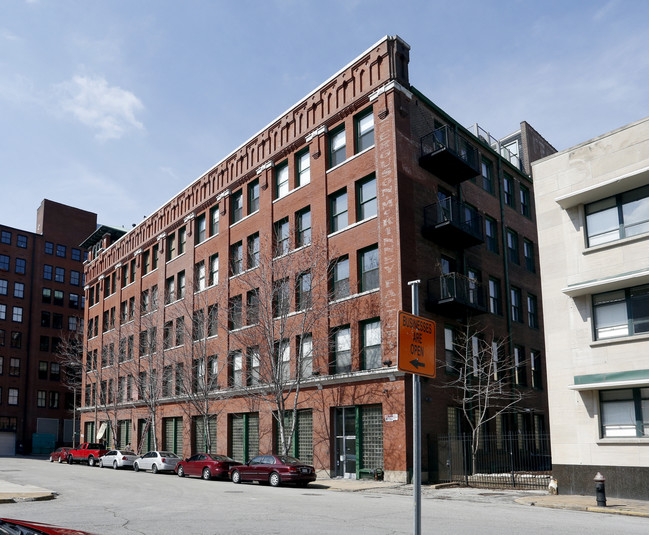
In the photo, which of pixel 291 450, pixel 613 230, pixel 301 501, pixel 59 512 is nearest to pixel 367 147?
pixel 613 230

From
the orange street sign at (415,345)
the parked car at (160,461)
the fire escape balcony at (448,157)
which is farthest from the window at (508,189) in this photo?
the orange street sign at (415,345)

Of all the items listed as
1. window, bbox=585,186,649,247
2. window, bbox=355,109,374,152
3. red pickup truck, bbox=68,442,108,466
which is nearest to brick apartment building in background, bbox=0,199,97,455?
red pickup truck, bbox=68,442,108,466

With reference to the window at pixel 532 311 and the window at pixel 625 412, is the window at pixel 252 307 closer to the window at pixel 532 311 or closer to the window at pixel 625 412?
the window at pixel 532 311

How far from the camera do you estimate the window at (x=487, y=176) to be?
3848 cm

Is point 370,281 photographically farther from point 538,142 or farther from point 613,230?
point 538,142

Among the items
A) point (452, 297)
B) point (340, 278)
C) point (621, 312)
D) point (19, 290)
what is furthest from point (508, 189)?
point (19, 290)

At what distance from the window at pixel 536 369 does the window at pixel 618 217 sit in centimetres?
1768

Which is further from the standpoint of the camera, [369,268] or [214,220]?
[214,220]

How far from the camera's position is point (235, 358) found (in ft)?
129

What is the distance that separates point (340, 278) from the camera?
3262 cm

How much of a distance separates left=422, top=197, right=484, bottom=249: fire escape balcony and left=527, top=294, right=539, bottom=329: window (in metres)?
8.96

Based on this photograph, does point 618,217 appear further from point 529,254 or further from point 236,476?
point 529,254

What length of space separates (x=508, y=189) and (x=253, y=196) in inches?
634

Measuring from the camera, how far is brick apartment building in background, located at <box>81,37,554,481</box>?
29891 mm
